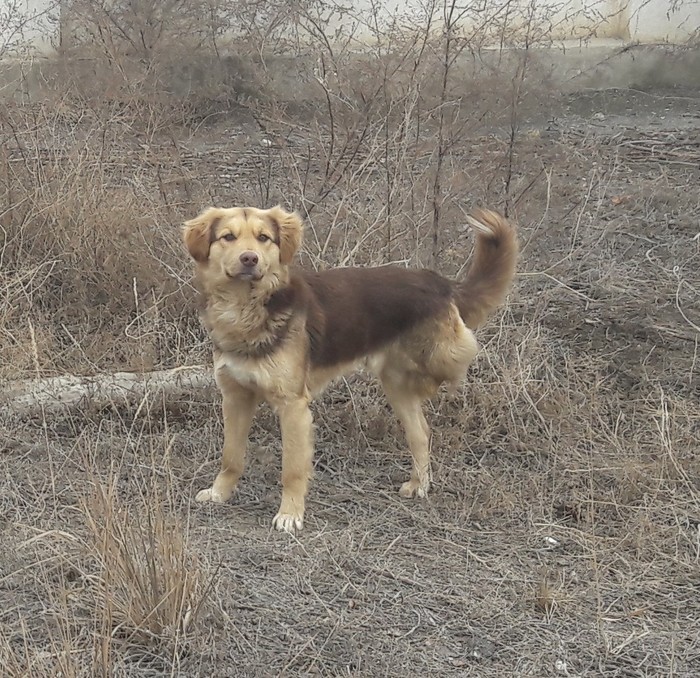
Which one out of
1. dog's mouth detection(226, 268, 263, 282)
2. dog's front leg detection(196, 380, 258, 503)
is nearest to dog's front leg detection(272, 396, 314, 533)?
dog's front leg detection(196, 380, 258, 503)

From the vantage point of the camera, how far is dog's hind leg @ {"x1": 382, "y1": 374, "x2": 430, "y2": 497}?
510 centimetres

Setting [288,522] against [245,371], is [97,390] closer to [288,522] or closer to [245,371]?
[245,371]

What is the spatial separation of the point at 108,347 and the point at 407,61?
108 inches

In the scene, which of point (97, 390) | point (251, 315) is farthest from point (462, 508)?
point (97, 390)

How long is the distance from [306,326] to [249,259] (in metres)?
0.50

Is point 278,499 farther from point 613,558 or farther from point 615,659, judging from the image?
point 615,659

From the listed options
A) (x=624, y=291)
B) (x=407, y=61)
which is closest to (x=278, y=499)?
(x=407, y=61)

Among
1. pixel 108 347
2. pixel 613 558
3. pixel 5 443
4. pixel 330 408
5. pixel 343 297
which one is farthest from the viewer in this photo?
pixel 108 347

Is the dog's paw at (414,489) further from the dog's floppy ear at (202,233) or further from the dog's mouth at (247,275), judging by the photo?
the dog's floppy ear at (202,233)

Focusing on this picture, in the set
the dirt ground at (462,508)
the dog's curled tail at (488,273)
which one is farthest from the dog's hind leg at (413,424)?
the dog's curled tail at (488,273)

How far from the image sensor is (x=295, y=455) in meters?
4.58

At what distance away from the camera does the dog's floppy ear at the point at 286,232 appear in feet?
14.8

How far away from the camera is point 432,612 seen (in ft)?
12.1

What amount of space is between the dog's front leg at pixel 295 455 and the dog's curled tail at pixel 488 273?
1125mm
